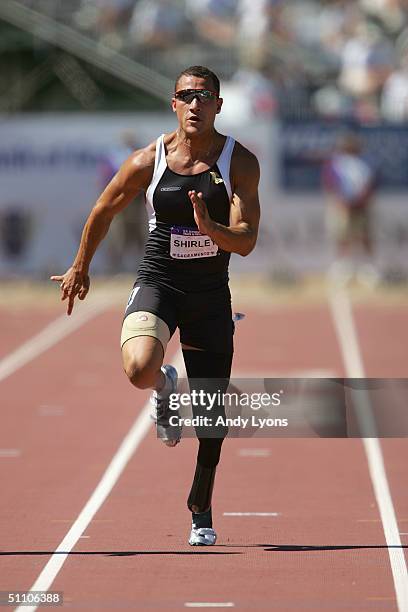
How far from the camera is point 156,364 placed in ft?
23.9

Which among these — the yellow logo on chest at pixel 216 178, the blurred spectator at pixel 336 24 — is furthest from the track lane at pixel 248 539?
the blurred spectator at pixel 336 24

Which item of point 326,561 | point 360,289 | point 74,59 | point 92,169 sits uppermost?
point 74,59

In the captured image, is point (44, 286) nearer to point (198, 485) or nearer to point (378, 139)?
point (378, 139)

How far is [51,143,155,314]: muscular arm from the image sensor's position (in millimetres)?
7496

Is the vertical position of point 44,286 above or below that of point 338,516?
above

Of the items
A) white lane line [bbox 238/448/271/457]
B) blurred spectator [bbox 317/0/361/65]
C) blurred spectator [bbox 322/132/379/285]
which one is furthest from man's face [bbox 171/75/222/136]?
blurred spectator [bbox 317/0/361/65]

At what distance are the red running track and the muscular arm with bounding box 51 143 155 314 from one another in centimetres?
133

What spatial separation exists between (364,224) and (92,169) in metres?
4.38

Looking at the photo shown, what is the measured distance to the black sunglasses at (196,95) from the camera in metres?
7.43

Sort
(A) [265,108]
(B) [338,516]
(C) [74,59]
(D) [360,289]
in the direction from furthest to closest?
(C) [74,59]
(A) [265,108]
(D) [360,289]
(B) [338,516]

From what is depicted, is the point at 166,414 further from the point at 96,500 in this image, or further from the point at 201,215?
the point at 96,500

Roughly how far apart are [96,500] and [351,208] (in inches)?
576

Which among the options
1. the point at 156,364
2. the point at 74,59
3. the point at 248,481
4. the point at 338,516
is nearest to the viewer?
the point at 156,364

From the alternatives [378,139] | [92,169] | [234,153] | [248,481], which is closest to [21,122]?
[92,169]
